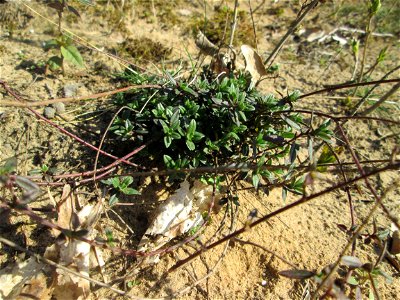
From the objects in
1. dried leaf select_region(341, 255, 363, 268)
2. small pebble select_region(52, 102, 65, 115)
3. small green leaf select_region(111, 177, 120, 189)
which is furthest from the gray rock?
dried leaf select_region(341, 255, 363, 268)

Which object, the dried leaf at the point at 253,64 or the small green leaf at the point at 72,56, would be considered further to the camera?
the small green leaf at the point at 72,56

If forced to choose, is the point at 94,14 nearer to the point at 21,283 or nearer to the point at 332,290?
the point at 21,283

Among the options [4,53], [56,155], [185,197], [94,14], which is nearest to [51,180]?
[56,155]

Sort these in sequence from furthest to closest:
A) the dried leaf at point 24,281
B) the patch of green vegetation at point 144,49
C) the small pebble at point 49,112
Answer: the patch of green vegetation at point 144,49
the small pebble at point 49,112
the dried leaf at point 24,281

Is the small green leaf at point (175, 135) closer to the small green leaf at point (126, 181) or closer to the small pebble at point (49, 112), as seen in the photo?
the small green leaf at point (126, 181)

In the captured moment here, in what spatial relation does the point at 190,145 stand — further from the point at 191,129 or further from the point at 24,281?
the point at 24,281

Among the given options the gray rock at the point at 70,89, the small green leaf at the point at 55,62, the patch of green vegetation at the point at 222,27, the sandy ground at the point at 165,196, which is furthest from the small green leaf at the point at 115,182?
the patch of green vegetation at the point at 222,27

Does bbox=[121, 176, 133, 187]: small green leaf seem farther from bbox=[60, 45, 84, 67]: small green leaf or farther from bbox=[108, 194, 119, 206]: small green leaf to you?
bbox=[60, 45, 84, 67]: small green leaf
